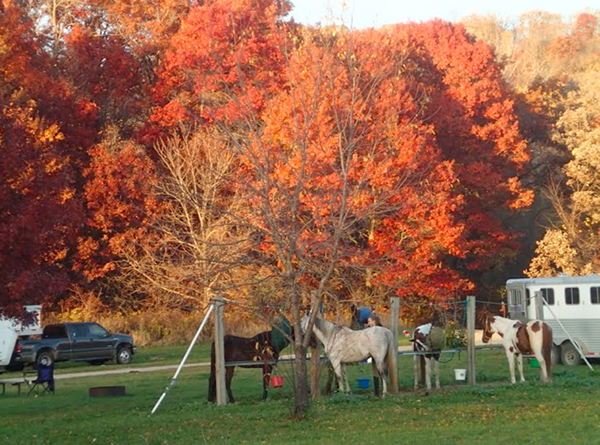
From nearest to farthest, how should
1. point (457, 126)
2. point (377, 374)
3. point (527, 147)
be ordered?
point (377, 374) < point (457, 126) < point (527, 147)

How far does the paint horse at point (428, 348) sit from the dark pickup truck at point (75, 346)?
1541 centimetres

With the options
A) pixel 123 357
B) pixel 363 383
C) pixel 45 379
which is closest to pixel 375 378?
pixel 363 383

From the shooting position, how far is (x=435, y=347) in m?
22.6

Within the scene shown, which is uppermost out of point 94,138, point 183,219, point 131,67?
point 131,67

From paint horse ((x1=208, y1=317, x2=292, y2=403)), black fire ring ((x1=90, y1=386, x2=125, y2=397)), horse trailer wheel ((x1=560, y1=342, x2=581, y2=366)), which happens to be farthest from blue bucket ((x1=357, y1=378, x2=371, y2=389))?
horse trailer wheel ((x1=560, y1=342, x2=581, y2=366))

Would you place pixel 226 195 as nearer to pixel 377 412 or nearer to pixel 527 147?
pixel 527 147

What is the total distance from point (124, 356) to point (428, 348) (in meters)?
16.0

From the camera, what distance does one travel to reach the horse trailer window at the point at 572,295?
30859 millimetres

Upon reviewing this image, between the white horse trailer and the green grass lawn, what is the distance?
15.9ft

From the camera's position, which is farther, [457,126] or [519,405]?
[457,126]

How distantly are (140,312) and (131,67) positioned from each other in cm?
1199

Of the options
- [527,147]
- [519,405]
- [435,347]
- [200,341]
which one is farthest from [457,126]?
[519,405]

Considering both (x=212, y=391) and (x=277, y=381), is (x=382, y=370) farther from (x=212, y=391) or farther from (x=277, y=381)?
(x=212, y=391)

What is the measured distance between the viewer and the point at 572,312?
101 ft
